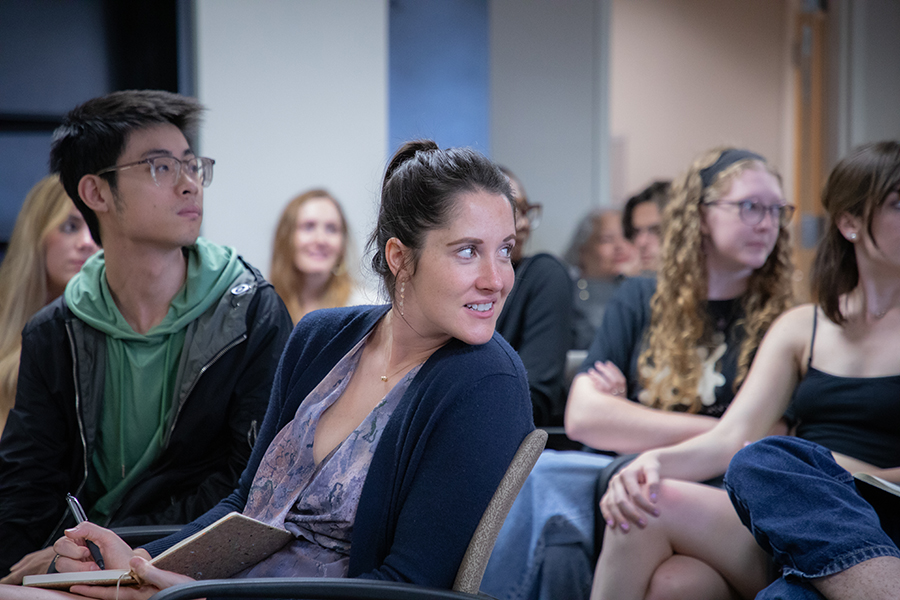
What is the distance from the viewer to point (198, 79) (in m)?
3.26

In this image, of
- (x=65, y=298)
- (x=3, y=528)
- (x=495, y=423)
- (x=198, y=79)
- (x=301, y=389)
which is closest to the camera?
(x=495, y=423)

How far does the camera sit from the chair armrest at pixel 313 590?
1.21 meters

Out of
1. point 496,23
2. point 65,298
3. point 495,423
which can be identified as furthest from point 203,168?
point 496,23

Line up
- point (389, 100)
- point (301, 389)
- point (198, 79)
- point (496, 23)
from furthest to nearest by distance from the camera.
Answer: point (496, 23)
point (389, 100)
point (198, 79)
point (301, 389)

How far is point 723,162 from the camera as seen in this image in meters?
2.45

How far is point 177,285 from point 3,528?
0.67 metres

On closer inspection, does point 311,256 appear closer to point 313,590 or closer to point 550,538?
point 550,538

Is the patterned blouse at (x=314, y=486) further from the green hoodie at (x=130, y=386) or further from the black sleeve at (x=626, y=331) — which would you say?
the black sleeve at (x=626, y=331)

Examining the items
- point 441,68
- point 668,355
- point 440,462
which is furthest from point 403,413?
point 441,68

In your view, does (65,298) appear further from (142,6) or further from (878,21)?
(878,21)

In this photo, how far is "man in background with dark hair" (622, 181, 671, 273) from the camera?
3.70m

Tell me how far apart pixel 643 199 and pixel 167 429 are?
8.35 ft

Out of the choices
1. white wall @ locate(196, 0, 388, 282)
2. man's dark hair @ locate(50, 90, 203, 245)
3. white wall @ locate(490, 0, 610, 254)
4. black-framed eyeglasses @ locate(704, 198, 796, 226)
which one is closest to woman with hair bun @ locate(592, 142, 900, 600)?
black-framed eyeglasses @ locate(704, 198, 796, 226)

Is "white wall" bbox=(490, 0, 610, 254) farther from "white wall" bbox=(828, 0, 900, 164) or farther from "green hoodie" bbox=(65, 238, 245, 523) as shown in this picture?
"green hoodie" bbox=(65, 238, 245, 523)
